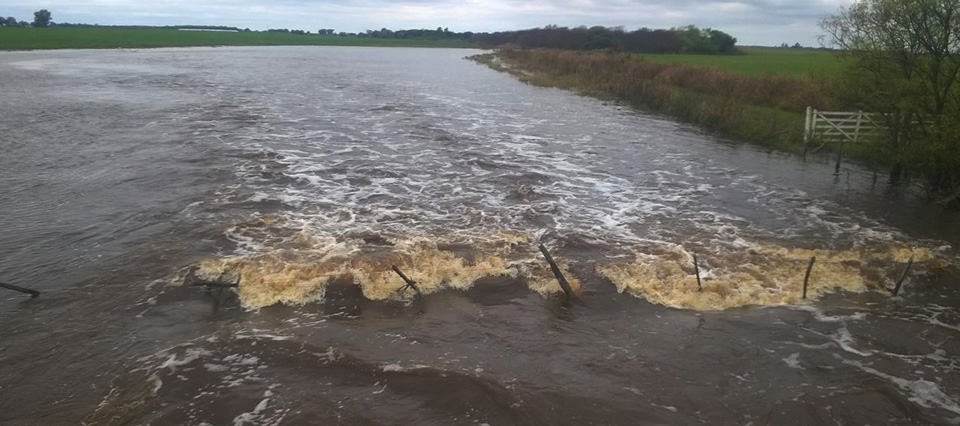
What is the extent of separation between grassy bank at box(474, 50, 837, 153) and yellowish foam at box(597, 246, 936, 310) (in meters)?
13.1

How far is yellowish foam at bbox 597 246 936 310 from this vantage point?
12.8 m

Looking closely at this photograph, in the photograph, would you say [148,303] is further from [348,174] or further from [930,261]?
[930,261]

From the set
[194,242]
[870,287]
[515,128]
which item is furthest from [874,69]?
[194,242]

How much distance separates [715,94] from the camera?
41.7 m

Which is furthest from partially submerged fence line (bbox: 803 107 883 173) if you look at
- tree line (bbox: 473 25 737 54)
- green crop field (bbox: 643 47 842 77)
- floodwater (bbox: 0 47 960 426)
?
tree line (bbox: 473 25 737 54)

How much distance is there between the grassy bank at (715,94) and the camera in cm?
3128

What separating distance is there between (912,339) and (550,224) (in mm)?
9243

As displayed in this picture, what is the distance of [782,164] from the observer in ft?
86.3

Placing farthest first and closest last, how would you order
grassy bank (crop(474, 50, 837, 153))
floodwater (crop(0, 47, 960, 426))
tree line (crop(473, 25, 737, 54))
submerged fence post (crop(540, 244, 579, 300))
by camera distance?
tree line (crop(473, 25, 737, 54)) < grassy bank (crop(474, 50, 837, 153)) < submerged fence post (crop(540, 244, 579, 300)) < floodwater (crop(0, 47, 960, 426))

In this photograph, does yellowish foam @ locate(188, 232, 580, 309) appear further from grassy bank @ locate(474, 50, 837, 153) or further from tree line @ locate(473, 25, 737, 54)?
tree line @ locate(473, 25, 737, 54)

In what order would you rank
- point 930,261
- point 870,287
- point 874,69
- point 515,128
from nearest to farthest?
point 870,287
point 930,261
point 874,69
point 515,128

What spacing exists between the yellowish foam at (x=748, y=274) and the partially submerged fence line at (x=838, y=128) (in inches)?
420

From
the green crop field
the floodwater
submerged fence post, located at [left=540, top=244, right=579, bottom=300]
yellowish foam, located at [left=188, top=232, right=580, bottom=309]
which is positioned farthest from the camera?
the green crop field

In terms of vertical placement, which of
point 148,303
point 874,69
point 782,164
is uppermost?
point 874,69
